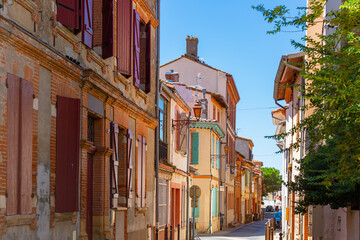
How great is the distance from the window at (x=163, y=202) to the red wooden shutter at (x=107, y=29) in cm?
977

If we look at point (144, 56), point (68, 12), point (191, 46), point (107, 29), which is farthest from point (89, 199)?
point (191, 46)

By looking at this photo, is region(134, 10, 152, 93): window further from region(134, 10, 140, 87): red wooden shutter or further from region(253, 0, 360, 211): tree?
region(253, 0, 360, 211): tree

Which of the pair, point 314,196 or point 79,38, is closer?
point 79,38

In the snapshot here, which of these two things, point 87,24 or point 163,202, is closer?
point 87,24

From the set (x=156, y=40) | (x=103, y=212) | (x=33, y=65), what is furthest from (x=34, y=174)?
(x=156, y=40)

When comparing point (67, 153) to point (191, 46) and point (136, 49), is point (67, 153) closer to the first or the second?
point (136, 49)

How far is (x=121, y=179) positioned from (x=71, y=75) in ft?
15.0

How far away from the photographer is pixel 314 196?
1598 centimetres

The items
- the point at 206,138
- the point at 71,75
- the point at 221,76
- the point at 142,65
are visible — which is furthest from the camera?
the point at 221,76

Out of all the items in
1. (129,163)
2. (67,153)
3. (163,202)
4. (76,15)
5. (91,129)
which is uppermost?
(76,15)

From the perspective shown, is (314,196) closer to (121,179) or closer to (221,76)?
(121,179)

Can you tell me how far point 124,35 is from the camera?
14117 mm

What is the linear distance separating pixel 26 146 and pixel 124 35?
642 centimetres

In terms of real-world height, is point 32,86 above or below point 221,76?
below
